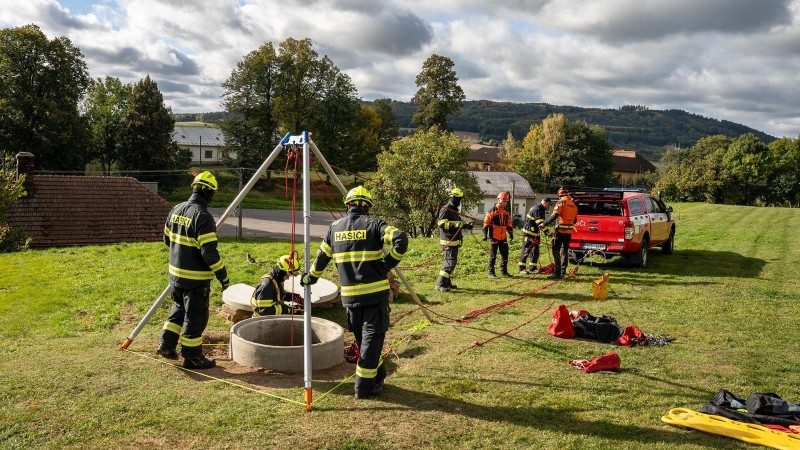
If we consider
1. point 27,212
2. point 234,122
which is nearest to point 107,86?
point 234,122

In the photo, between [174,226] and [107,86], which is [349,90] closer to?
[107,86]

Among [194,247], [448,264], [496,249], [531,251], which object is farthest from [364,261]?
[531,251]

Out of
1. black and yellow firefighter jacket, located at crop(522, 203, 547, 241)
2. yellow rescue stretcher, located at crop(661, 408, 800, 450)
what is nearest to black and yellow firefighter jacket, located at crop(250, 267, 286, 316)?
yellow rescue stretcher, located at crop(661, 408, 800, 450)

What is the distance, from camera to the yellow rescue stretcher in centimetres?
548

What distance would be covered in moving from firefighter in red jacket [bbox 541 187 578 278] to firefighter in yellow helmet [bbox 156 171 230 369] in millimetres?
8507

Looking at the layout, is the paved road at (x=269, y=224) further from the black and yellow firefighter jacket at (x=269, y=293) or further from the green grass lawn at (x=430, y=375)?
the black and yellow firefighter jacket at (x=269, y=293)

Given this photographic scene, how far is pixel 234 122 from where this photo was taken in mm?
56062

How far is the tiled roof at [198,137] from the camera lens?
82750mm

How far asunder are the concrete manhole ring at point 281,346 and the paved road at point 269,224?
890 inches

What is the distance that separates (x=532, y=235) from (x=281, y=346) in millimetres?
7698

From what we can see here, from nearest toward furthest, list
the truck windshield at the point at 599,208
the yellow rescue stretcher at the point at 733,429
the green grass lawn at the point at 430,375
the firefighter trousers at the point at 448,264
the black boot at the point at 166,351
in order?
the yellow rescue stretcher at the point at 733,429 < the green grass lawn at the point at 430,375 < the black boot at the point at 166,351 < the firefighter trousers at the point at 448,264 < the truck windshield at the point at 599,208

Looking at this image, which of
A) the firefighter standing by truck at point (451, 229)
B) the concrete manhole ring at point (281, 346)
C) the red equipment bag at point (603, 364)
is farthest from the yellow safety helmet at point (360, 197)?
the firefighter standing by truck at point (451, 229)

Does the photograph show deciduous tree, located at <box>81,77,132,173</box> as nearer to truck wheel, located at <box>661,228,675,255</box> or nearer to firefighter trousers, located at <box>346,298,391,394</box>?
truck wheel, located at <box>661,228,675,255</box>

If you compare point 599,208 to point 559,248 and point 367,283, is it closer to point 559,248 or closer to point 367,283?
point 559,248
